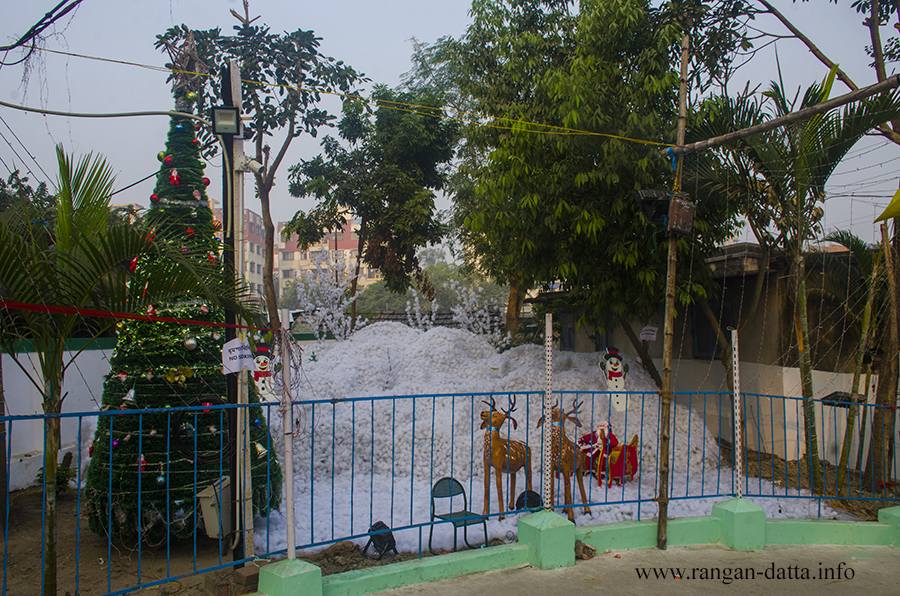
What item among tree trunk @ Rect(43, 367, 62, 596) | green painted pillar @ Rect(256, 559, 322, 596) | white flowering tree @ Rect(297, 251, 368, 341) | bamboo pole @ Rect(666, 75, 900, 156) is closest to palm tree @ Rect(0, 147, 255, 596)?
tree trunk @ Rect(43, 367, 62, 596)

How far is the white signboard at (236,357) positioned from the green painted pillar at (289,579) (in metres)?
1.23

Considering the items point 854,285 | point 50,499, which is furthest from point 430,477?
point 854,285

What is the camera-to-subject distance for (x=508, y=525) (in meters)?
5.67

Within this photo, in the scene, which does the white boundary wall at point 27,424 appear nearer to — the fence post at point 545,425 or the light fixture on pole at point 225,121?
the light fixture on pole at point 225,121

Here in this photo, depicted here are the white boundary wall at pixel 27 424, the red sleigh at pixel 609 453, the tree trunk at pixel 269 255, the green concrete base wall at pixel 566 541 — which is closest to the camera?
the green concrete base wall at pixel 566 541

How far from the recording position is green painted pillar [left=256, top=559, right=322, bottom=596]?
3.41 metres

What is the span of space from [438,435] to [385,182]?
393 inches

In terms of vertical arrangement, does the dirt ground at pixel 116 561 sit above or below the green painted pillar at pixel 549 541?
below

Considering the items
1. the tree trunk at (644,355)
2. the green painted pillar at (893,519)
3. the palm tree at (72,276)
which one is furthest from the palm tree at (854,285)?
the palm tree at (72,276)

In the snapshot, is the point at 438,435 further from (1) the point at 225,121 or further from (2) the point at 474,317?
(2) the point at 474,317

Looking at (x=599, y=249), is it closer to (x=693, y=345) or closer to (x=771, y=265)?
(x=771, y=265)

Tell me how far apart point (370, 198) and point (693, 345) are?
9416 millimetres

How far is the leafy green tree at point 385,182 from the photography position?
16016 mm

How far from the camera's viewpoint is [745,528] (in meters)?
4.88
